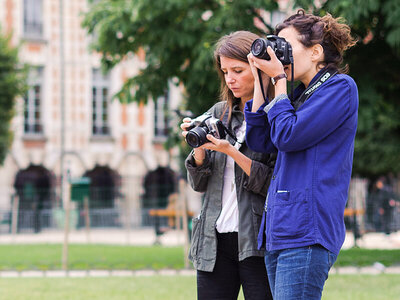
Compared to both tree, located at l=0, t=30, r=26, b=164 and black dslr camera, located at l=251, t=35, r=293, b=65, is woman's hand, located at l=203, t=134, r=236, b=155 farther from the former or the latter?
tree, located at l=0, t=30, r=26, b=164

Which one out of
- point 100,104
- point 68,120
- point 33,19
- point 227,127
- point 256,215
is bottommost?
point 256,215

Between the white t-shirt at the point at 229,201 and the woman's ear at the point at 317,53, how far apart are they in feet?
2.22

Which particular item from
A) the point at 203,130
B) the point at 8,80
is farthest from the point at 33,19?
the point at 203,130

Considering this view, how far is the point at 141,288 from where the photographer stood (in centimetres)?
953

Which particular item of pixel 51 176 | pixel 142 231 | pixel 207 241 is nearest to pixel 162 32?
pixel 207 241

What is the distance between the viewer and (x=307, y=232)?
284 cm

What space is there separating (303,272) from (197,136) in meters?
0.86

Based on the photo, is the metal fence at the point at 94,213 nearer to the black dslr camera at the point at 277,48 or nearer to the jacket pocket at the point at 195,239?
the jacket pocket at the point at 195,239

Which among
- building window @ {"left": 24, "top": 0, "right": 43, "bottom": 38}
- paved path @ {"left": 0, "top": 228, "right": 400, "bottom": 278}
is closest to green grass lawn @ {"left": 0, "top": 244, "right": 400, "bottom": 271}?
paved path @ {"left": 0, "top": 228, "right": 400, "bottom": 278}

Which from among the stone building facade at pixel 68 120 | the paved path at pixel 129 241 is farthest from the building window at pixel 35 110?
the paved path at pixel 129 241

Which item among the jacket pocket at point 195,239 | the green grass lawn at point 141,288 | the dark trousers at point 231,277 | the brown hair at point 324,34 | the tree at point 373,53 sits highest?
the tree at point 373,53

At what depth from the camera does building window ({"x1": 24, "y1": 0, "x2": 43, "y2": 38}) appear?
3155 cm

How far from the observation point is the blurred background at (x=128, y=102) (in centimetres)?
1179

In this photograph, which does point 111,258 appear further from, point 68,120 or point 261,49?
point 68,120
